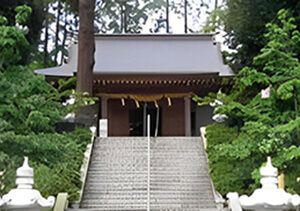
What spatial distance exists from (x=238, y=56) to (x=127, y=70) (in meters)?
4.34

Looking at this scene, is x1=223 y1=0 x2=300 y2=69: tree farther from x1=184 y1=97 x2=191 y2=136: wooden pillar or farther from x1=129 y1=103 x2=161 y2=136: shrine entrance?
x1=129 y1=103 x2=161 y2=136: shrine entrance

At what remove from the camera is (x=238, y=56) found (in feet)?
51.7

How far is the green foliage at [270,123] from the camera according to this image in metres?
9.37

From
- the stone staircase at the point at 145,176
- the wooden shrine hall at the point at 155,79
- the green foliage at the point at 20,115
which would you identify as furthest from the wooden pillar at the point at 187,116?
the green foliage at the point at 20,115

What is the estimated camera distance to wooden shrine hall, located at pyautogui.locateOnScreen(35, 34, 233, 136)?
18016 mm

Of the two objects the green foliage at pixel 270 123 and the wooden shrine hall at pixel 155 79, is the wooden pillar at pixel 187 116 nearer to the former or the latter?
the wooden shrine hall at pixel 155 79

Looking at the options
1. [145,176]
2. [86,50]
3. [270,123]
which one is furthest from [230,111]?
[86,50]

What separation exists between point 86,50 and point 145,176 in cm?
584

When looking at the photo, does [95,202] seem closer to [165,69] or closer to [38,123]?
[38,123]

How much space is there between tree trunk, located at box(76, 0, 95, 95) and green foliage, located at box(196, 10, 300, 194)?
18.0 ft

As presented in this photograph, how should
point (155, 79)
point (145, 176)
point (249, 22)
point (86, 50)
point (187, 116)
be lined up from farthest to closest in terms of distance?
point (187, 116) < point (155, 79) < point (86, 50) < point (249, 22) < point (145, 176)

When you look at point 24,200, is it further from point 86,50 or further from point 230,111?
point 86,50

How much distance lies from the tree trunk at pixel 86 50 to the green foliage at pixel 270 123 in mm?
5485

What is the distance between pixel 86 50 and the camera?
1606cm
